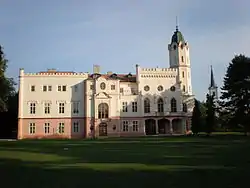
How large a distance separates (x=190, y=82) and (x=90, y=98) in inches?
895

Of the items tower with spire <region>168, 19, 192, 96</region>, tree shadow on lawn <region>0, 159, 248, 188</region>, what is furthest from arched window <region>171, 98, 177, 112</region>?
tree shadow on lawn <region>0, 159, 248, 188</region>

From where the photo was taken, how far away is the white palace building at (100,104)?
6275 cm

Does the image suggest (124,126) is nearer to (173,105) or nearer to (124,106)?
(124,106)

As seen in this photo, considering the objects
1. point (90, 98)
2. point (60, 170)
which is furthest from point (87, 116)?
point (60, 170)

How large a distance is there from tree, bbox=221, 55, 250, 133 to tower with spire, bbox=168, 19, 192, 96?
767 inches

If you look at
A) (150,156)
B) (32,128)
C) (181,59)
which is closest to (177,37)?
(181,59)

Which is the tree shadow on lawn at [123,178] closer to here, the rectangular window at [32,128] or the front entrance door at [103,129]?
the front entrance door at [103,129]

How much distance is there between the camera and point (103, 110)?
6306cm

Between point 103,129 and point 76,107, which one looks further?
point 76,107

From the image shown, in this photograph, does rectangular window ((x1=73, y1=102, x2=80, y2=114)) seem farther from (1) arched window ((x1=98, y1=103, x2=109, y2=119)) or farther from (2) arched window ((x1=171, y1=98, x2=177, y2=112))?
(2) arched window ((x1=171, y1=98, x2=177, y2=112))

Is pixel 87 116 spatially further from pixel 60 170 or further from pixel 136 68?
pixel 60 170

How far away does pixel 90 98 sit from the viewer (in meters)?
63.0

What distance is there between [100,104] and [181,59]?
2136cm

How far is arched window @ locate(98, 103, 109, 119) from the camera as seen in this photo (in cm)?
6275
